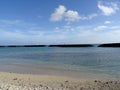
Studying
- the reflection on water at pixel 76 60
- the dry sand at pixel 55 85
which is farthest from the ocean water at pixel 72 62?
the dry sand at pixel 55 85

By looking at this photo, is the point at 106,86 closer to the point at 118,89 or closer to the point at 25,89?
the point at 118,89

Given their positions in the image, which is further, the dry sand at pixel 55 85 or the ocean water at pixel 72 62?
the ocean water at pixel 72 62

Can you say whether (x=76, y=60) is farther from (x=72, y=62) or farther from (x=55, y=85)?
(x=55, y=85)

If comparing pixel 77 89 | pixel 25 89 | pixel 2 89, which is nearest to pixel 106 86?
pixel 77 89

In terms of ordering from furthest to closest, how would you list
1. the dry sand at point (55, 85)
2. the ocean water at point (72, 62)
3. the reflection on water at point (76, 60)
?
the reflection on water at point (76, 60) < the ocean water at point (72, 62) < the dry sand at point (55, 85)

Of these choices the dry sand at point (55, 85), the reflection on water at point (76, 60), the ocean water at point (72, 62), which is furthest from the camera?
the reflection on water at point (76, 60)

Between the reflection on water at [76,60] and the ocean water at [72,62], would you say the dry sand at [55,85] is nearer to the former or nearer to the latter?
the ocean water at [72,62]

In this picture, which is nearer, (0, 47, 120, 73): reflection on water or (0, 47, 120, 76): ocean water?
(0, 47, 120, 76): ocean water

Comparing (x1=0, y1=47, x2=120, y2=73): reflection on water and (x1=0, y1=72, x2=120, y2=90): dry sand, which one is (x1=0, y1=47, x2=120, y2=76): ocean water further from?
(x1=0, y1=72, x2=120, y2=90): dry sand

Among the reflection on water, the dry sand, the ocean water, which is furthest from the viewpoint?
the reflection on water

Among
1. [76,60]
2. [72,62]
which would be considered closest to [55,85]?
[72,62]

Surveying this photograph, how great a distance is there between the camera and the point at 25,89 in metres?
8.82

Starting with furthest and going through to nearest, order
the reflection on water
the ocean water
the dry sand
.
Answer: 1. the reflection on water
2. the ocean water
3. the dry sand

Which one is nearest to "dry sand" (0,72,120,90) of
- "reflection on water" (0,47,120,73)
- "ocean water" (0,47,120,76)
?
"ocean water" (0,47,120,76)
